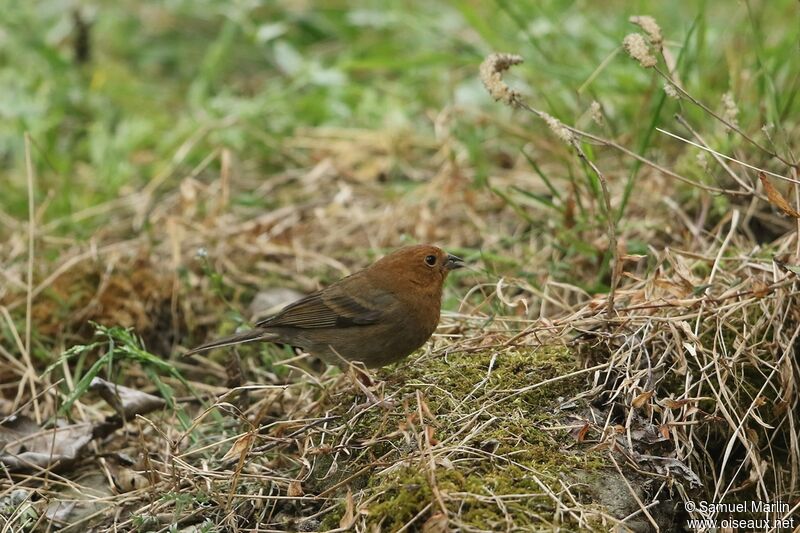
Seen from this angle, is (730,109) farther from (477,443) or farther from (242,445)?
(242,445)

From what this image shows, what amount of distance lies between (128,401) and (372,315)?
1127 millimetres

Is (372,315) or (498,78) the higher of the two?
(498,78)

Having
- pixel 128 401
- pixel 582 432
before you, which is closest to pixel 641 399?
pixel 582 432

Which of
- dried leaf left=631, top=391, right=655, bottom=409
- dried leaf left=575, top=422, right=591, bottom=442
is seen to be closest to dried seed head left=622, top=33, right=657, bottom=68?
dried leaf left=631, top=391, right=655, bottom=409

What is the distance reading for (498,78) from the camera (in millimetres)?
3641

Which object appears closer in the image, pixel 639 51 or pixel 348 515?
pixel 348 515

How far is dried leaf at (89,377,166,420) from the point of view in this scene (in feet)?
13.5

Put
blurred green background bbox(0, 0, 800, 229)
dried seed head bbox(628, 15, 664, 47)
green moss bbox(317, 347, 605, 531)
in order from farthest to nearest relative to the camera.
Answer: blurred green background bbox(0, 0, 800, 229)
dried seed head bbox(628, 15, 664, 47)
green moss bbox(317, 347, 605, 531)

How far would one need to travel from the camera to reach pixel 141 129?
Answer: 6922mm

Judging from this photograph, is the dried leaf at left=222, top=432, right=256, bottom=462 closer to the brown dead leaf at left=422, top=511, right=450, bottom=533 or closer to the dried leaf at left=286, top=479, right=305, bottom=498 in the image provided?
the dried leaf at left=286, top=479, right=305, bottom=498

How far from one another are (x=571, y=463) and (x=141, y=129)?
4763 mm

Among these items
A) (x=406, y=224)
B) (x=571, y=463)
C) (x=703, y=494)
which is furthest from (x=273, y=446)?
(x=406, y=224)

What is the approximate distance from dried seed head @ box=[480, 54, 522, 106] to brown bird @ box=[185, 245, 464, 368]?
40.8 inches

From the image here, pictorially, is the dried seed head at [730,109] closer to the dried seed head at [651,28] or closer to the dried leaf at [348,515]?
the dried seed head at [651,28]
